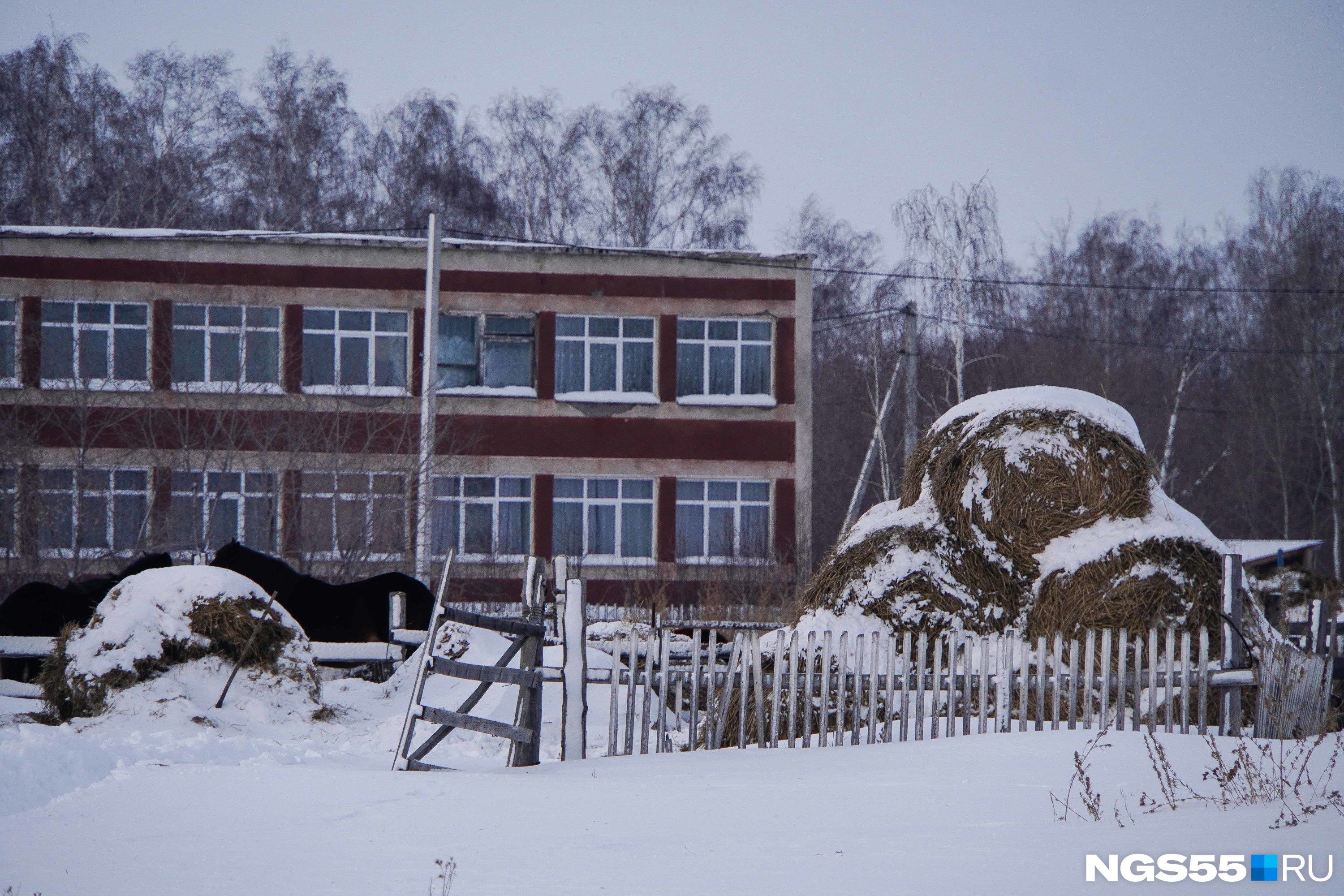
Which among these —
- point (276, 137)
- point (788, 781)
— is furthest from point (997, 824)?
point (276, 137)

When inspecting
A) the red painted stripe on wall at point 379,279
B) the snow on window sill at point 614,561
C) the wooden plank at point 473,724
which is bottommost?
the snow on window sill at point 614,561

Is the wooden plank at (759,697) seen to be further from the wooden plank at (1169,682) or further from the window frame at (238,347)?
the window frame at (238,347)

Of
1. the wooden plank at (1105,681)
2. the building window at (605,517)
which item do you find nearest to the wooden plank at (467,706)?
the wooden plank at (1105,681)

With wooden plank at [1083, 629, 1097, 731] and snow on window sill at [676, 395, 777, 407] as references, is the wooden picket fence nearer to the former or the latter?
wooden plank at [1083, 629, 1097, 731]

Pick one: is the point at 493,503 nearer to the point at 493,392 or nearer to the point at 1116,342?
the point at 493,392

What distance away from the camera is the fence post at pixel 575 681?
951cm

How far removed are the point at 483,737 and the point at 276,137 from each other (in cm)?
3277

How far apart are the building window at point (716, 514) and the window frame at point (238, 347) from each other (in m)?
8.81

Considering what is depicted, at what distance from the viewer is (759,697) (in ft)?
31.2

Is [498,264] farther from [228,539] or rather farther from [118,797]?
[118,797]

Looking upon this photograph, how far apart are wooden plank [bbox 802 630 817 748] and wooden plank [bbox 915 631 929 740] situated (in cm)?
78

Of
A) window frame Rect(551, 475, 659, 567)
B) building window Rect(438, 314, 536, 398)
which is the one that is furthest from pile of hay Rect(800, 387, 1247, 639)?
building window Rect(438, 314, 536, 398)

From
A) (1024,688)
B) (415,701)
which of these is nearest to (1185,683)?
(1024,688)

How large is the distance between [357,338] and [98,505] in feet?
20.3
